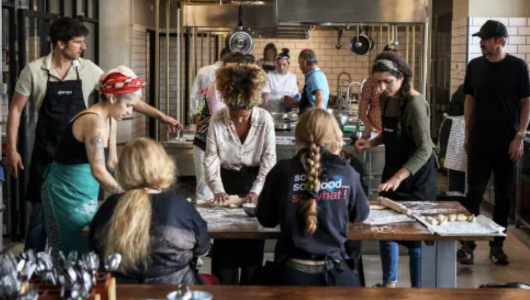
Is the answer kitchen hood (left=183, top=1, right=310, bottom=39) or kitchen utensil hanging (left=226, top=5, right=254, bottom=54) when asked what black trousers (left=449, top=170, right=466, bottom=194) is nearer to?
kitchen utensil hanging (left=226, top=5, right=254, bottom=54)

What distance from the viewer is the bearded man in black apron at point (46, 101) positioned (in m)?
6.61

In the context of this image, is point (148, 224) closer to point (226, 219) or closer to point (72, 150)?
point (226, 219)

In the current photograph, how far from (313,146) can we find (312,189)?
0.20m

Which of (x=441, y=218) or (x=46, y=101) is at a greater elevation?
(x=46, y=101)

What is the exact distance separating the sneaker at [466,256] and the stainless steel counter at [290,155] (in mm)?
896

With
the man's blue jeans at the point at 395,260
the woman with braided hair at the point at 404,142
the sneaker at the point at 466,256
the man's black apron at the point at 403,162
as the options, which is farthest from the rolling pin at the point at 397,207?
the sneaker at the point at 466,256

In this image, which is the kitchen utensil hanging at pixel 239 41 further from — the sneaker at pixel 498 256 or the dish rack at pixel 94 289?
the dish rack at pixel 94 289

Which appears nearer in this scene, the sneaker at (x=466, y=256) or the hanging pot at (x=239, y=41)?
the sneaker at (x=466, y=256)

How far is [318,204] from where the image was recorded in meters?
4.31

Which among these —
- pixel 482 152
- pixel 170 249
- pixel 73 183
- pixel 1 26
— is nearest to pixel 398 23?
pixel 482 152

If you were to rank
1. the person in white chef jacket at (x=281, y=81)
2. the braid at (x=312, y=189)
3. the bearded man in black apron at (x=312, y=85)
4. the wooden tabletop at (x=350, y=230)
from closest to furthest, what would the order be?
the braid at (x=312, y=189), the wooden tabletop at (x=350, y=230), the bearded man in black apron at (x=312, y=85), the person in white chef jacket at (x=281, y=81)

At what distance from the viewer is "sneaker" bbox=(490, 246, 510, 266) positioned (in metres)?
7.96

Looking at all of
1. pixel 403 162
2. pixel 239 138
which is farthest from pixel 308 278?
pixel 403 162

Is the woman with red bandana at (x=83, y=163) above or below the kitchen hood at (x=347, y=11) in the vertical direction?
below
